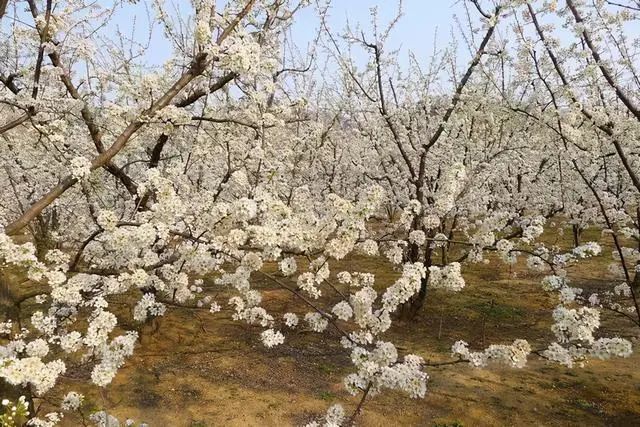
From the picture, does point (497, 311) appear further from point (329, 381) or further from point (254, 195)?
point (254, 195)

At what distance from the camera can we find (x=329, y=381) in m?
10.3

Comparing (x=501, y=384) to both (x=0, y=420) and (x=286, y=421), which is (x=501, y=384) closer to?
(x=286, y=421)

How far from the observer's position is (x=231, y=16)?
647 centimetres

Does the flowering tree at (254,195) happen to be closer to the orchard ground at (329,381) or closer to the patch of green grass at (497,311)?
the orchard ground at (329,381)

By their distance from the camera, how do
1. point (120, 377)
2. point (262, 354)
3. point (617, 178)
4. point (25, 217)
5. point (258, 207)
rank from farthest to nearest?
1. point (617, 178)
2. point (262, 354)
3. point (120, 377)
4. point (258, 207)
5. point (25, 217)

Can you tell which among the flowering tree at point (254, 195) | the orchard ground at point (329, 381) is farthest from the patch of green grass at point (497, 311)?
the flowering tree at point (254, 195)

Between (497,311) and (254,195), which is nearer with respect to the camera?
(254,195)

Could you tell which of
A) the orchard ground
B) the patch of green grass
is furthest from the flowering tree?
the patch of green grass

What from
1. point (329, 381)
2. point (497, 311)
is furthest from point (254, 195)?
point (497, 311)

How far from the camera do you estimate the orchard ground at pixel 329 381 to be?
29.3 ft

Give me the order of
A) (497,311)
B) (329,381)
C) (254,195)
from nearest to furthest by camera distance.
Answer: (254,195), (329,381), (497,311)

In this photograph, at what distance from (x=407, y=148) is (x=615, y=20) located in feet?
24.5

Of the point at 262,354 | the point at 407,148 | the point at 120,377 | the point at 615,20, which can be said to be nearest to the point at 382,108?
the point at 407,148

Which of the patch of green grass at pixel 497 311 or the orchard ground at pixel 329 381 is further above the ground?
the patch of green grass at pixel 497 311
